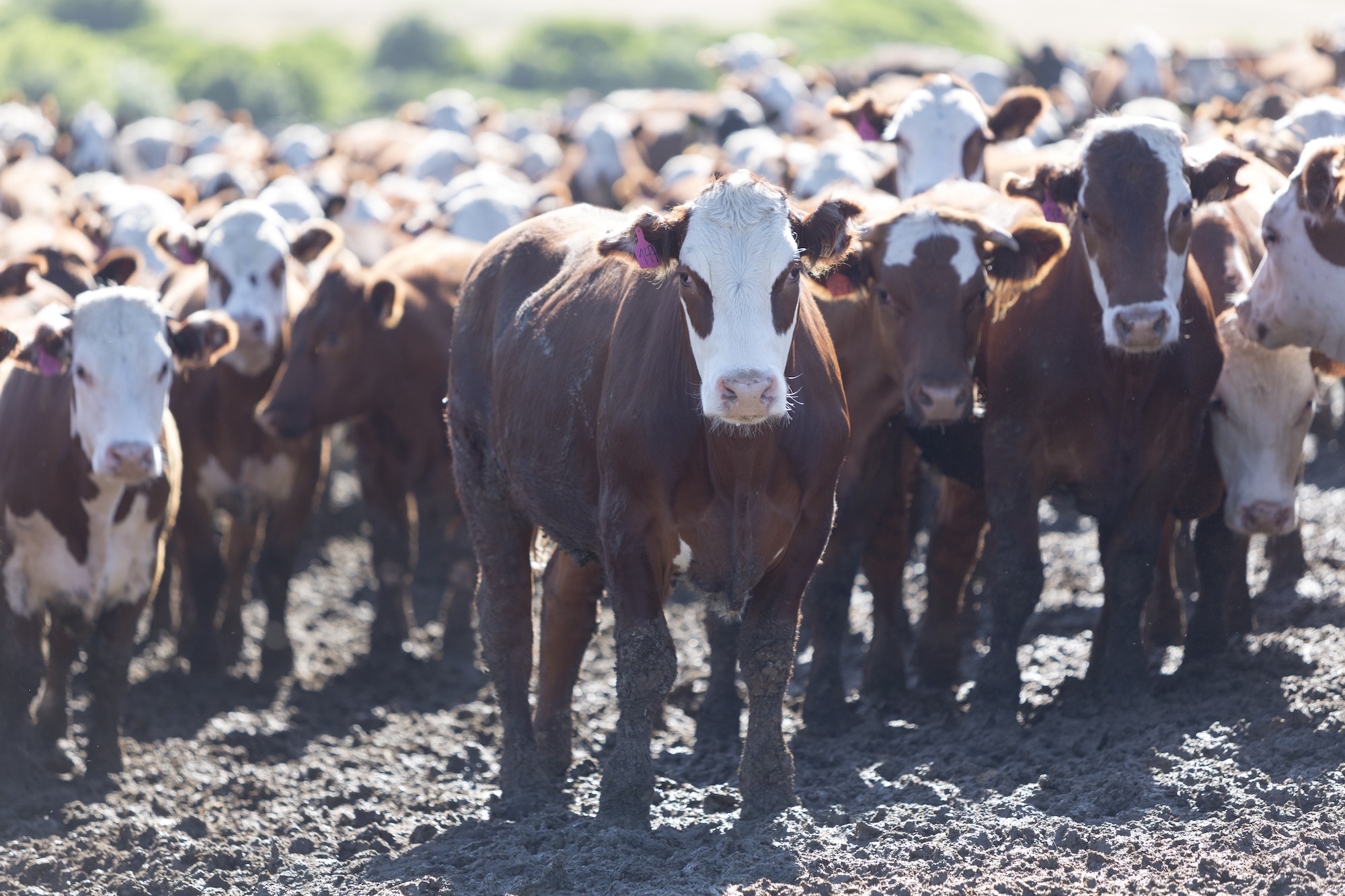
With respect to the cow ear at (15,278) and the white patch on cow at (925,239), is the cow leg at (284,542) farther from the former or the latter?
the white patch on cow at (925,239)

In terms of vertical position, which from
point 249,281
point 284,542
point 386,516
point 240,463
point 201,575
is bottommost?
point 201,575

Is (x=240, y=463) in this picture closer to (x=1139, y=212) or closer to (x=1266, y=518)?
(x=1139, y=212)

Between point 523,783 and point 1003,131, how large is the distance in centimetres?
508

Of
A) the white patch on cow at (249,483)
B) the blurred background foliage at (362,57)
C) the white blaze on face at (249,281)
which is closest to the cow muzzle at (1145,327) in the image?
the white patch on cow at (249,483)

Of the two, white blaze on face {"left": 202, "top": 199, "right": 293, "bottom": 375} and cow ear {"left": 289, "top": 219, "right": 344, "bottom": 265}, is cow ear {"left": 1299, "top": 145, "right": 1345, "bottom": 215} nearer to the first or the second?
white blaze on face {"left": 202, "top": 199, "right": 293, "bottom": 375}

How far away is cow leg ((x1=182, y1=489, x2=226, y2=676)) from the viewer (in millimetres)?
8352

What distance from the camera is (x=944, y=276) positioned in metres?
6.41

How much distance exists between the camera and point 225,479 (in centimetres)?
867

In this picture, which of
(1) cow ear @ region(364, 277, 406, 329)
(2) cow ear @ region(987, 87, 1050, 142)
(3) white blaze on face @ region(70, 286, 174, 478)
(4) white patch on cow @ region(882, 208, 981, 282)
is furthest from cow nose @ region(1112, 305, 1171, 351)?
(1) cow ear @ region(364, 277, 406, 329)

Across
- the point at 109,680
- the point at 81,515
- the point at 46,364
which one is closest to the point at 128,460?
the point at 81,515

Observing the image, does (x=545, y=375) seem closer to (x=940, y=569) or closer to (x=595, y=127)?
(x=940, y=569)

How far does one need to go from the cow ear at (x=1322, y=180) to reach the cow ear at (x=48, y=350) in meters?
5.10

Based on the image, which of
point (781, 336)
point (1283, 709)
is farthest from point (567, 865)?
point (1283, 709)

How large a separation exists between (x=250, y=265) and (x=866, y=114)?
372 cm
